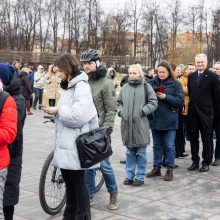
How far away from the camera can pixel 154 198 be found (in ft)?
18.9

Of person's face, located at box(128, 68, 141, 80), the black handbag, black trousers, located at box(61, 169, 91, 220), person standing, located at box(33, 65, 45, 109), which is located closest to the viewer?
the black handbag

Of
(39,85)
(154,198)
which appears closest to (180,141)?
(154,198)

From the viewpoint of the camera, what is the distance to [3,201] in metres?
3.82

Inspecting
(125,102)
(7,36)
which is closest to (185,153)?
(125,102)

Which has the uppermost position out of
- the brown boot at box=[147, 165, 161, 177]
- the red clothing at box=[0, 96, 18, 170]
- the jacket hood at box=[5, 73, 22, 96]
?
the jacket hood at box=[5, 73, 22, 96]

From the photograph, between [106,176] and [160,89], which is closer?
[106,176]

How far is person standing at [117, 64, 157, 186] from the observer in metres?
6.23

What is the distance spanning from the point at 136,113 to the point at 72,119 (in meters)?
2.35

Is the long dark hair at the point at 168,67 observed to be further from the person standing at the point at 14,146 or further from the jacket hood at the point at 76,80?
the person standing at the point at 14,146

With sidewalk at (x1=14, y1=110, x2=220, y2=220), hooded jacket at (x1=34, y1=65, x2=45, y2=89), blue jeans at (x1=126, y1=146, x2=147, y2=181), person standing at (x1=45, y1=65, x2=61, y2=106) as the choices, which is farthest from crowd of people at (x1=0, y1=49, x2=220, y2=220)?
hooded jacket at (x1=34, y1=65, x2=45, y2=89)

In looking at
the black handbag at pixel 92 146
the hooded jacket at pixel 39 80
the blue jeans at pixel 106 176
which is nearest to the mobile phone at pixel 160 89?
the blue jeans at pixel 106 176

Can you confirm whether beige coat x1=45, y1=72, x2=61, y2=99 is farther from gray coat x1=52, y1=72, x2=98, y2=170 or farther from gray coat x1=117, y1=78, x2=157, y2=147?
gray coat x1=52, y1=72, x2=98, y2=170

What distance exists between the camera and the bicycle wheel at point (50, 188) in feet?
16.2

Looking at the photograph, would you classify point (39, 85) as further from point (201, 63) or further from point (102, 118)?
point (102, 118)
